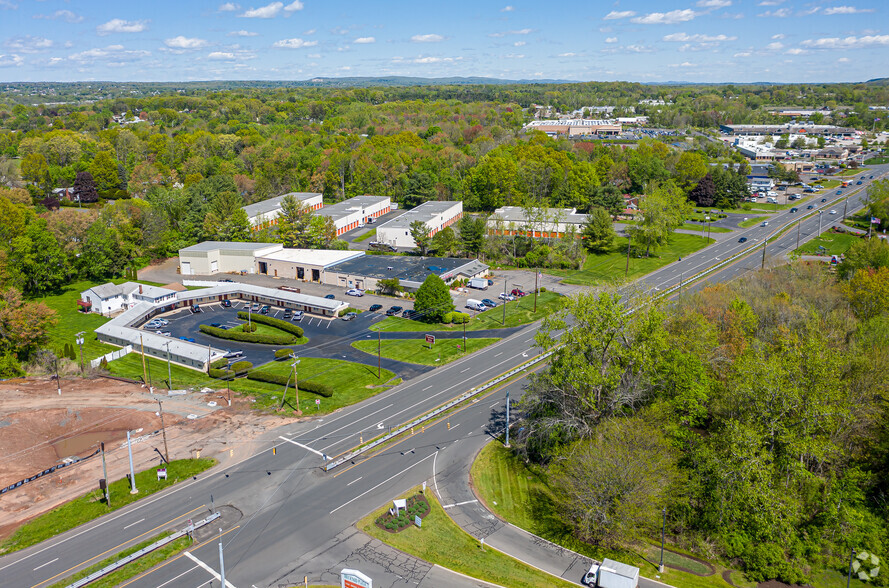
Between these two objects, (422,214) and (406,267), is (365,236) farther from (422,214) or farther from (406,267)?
(406,267)

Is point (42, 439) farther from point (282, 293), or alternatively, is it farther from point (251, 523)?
point (282, 293)

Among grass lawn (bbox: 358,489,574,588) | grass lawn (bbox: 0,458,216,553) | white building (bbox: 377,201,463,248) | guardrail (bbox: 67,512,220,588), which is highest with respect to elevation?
white building (bbox: 377,201,463,248)

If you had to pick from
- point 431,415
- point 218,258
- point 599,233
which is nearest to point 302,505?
point 431,415

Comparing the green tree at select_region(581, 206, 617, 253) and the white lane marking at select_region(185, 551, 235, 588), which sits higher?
the green tree at select_region(581, 206, 617, 253)

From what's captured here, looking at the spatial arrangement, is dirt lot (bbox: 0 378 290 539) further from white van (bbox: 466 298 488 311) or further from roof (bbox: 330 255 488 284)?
roof (bbox: 330 255 488 284)

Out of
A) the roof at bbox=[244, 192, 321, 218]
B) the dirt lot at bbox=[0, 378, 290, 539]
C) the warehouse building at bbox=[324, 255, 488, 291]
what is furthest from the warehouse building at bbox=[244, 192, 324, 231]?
the dirt lot at bbox=[0, 378, 290, 539]

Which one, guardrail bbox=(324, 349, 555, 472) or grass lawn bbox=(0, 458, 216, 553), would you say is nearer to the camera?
grass lawn bbox=(0, 458, 216, 553)
